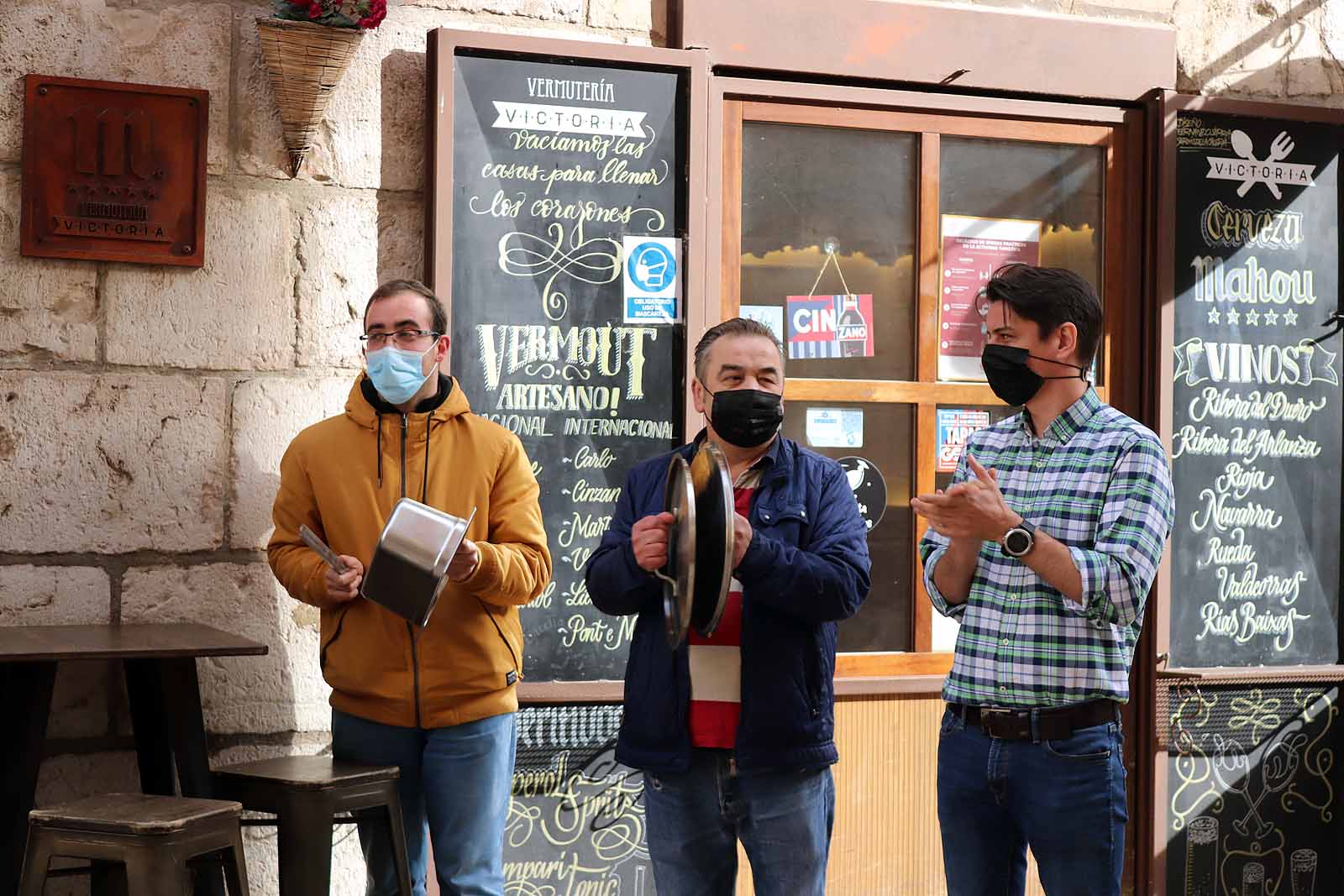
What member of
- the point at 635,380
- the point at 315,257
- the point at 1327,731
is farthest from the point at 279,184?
the point at 1327,731

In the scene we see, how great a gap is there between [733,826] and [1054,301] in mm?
1263

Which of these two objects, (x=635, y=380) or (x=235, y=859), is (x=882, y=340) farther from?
(x=235, y=859)

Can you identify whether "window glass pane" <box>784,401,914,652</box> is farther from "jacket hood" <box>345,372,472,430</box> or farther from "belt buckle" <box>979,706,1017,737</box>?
"belt buckle" <box>979,706,1017,737</box>

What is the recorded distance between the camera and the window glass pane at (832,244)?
183 inches

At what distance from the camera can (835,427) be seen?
469 cm

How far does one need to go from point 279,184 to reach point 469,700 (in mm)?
1709

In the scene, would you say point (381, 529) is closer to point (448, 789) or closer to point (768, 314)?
point (448, 789)

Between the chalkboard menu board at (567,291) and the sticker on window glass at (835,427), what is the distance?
0.50 meters

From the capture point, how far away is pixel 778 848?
9.04 feet

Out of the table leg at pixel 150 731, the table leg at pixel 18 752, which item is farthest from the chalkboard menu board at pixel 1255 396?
the table leg at pixel 18 752

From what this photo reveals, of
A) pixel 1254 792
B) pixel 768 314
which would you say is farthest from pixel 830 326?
pixel 1254 792

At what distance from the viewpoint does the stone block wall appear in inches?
152

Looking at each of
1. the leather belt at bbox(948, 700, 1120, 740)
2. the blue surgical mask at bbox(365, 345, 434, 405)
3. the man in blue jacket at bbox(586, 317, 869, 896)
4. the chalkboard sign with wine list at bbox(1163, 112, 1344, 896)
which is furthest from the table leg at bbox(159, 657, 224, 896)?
the chalkboard sign with wine list at bbox(1163, 112, 1344, 896)

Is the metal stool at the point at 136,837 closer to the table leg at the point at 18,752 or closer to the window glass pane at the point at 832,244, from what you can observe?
the table leg at the point at 18,752
